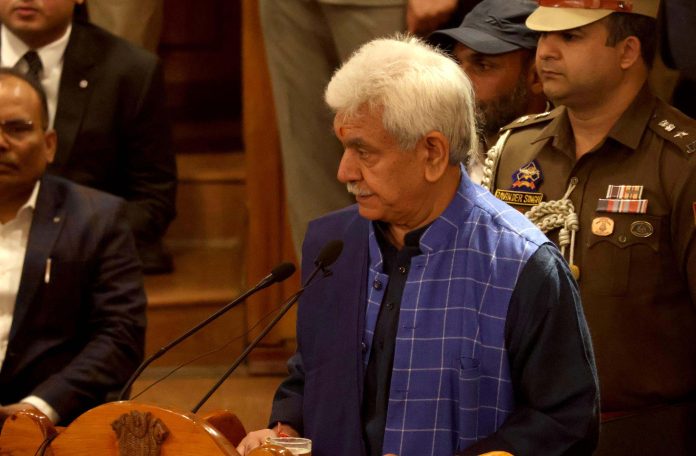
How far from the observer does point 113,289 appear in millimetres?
2795

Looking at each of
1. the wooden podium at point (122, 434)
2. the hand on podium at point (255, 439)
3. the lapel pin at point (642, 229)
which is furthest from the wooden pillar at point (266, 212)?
the wooden podium at point (122, 434)

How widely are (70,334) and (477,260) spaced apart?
1161 mm

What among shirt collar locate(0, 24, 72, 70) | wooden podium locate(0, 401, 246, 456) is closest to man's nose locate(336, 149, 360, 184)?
wooden podium locate(0, 401, 246, 456)

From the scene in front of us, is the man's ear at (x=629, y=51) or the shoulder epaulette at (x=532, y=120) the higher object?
the man's ear at (x=629, y=51)

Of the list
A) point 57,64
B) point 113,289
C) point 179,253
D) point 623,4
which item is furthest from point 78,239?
point 179,253

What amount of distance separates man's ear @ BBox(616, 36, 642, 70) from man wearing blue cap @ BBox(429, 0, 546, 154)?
42 centimetres

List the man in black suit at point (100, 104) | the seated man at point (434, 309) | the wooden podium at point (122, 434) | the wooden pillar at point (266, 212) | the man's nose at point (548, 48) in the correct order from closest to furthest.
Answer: the wooden podium at point (122, 434) < the seated man at point (434, 309) < the man's nose at point (548, 48) < the man in black suit at point (100, 104) < the wooden pillar at point (266, 212)

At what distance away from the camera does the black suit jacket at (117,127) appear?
3531 millimetres

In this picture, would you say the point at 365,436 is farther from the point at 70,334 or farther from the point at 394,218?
the point at 70,334

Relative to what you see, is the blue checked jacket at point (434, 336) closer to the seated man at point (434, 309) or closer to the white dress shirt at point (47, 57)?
the seated man at point (434, 309)

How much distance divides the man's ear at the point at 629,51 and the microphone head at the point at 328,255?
0.79 meters

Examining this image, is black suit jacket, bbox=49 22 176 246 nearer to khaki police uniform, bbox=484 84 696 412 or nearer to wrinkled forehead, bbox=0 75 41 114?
wrinkled forehead, bbox=0 75 41 114

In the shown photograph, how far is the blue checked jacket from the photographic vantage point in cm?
191

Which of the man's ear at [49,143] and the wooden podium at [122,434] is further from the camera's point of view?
the man's ear at [49,143]
